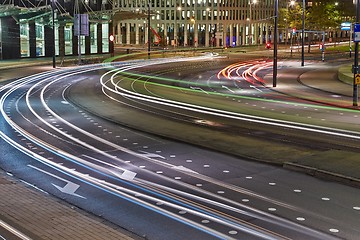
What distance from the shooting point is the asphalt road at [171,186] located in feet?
36.5

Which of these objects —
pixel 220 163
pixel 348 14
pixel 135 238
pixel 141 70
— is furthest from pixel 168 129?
pixel 348 14

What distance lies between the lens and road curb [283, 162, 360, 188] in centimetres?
1410

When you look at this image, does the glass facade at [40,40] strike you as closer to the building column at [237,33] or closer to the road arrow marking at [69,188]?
the road arrow marking at [69,188]

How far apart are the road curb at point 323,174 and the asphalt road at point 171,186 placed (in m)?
0.31

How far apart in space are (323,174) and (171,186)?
3.92 metres

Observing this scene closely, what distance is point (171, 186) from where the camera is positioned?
14.1 meters

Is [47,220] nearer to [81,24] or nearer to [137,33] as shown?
[81,24]

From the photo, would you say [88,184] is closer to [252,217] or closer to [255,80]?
[252,217]

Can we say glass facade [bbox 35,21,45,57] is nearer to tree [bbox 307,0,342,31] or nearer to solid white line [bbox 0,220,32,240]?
tree [bbox 307,0,342,31]

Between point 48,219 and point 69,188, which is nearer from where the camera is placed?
point 48,219

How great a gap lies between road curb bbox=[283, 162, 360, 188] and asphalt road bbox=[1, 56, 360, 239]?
315 mm

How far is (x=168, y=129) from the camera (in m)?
22.9

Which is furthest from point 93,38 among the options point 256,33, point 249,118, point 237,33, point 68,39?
point 249,118

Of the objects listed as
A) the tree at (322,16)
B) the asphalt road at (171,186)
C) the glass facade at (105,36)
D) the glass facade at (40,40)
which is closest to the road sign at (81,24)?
the glass facade at (40,40)
